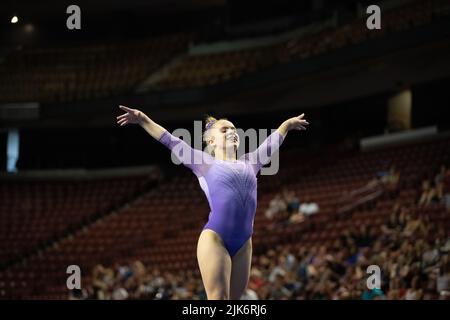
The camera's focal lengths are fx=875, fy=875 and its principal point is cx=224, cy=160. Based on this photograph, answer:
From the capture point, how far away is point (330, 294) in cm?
1352

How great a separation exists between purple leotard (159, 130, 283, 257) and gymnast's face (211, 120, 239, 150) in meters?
0.14

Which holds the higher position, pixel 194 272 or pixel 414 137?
pixel 414 137

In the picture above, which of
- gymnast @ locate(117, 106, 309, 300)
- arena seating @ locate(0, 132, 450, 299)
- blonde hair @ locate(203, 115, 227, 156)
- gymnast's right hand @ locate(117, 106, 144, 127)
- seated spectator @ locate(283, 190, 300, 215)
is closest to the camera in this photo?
gymnast @ locate(117, 106, 309, 300)

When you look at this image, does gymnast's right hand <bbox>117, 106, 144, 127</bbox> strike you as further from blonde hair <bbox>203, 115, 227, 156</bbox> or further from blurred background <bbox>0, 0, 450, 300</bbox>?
blurred background <bbox>0, 0, 450, 300</bbox>

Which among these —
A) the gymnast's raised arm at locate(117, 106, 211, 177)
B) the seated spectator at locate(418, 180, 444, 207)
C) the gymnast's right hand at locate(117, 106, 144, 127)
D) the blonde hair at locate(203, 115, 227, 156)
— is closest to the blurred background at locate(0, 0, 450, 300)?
the seated spectator at locate(418, 180, 444, 207)

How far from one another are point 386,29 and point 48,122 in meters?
11.4

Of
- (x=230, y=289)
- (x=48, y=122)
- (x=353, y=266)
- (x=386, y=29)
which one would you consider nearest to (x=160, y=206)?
(x=48, y=122)

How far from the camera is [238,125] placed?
26.4m

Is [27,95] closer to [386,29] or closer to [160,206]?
[160,206]

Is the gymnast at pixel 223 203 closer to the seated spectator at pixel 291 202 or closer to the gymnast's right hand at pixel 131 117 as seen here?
the gymnast's right hand at pixel 131 117

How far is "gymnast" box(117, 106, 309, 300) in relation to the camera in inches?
241

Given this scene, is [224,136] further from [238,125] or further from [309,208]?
[238,125]

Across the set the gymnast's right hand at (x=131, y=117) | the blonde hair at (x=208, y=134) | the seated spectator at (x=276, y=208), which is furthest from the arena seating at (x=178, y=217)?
the gymnast's right hand at (x=131, y=117)
